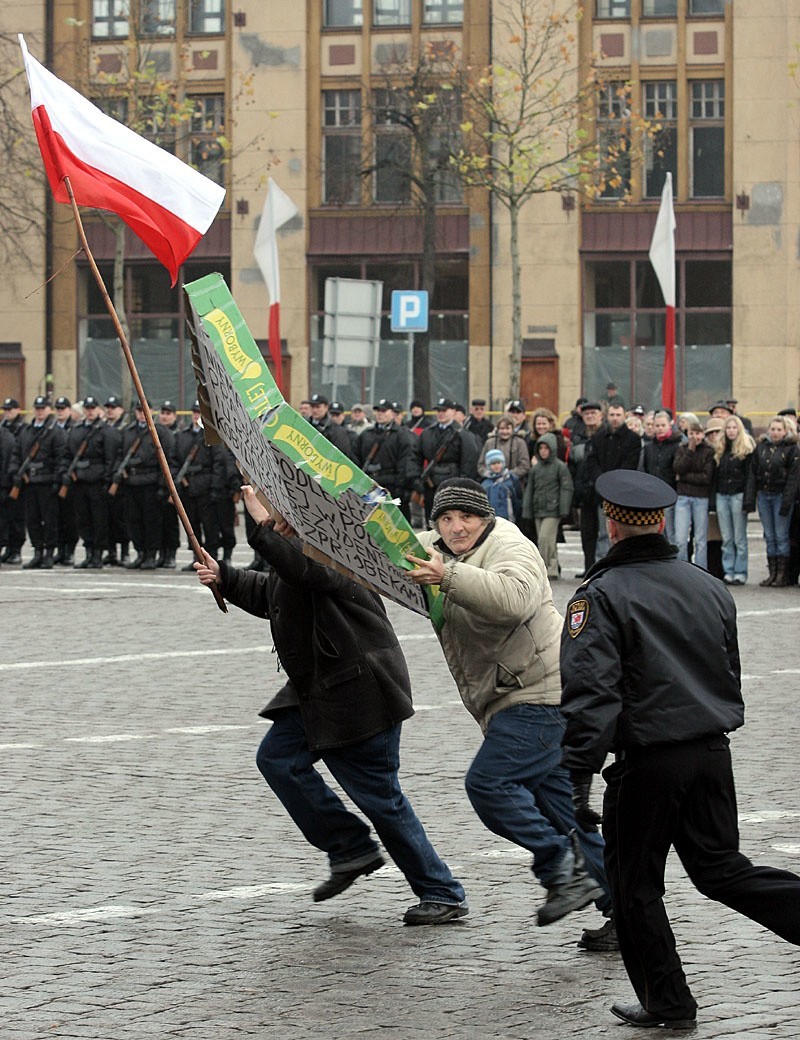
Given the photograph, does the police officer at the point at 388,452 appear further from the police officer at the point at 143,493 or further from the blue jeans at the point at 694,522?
the blue jeans at the point at 694,522

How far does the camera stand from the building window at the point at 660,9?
139ft

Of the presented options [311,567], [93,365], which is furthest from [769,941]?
[93,365]

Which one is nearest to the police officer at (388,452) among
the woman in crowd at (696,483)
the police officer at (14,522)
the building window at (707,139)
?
the woman in crowd at (696,483)

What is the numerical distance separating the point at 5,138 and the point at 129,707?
26150 mm

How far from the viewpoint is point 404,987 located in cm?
609

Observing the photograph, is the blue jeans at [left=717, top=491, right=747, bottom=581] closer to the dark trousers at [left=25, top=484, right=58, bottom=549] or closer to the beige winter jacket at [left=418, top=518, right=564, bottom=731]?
the dark trousers at [left=25, top=484, right=58, bottom=549]

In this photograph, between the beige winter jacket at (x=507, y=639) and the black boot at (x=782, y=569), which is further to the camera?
the black boot at (x=782, y=569)

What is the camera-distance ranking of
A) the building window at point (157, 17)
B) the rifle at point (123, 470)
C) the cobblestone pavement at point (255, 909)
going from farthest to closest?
the building window at point (157, 17) < the rifle at point (123, 470) < the cobblestone pavement at point (255, 909)

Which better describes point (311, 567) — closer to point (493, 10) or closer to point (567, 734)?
point (567, 734)

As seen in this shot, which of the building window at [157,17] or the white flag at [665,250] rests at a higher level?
the building window at [157,17]

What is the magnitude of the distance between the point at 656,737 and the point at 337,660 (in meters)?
1.70

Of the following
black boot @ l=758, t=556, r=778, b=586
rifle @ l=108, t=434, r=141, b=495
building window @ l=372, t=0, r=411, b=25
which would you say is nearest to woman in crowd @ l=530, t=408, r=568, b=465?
black boot @ l=758, t=556, r=778, b=586

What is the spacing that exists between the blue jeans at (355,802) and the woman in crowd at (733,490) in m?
14.5

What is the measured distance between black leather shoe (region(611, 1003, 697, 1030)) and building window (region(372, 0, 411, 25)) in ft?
130
